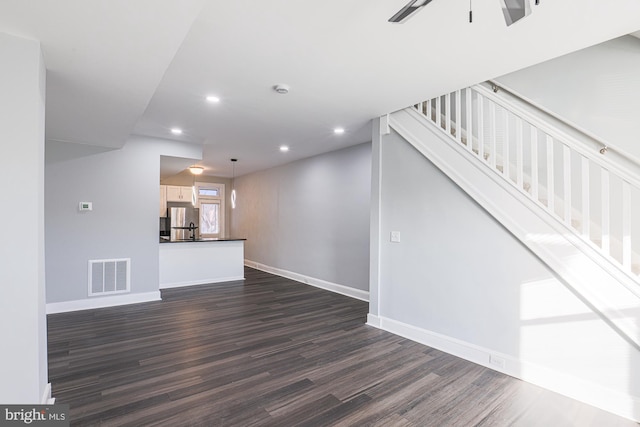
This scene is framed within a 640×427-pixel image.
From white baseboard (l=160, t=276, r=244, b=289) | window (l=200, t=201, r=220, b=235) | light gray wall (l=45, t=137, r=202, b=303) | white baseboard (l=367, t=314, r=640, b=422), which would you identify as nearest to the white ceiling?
light gray wall (l=45, t=137, r=202, b=303)

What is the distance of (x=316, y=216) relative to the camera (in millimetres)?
6254

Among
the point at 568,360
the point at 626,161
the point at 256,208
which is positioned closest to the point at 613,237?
the point at 626,161

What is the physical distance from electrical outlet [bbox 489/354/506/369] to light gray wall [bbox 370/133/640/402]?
2.8 inches

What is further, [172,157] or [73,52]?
[172,157]

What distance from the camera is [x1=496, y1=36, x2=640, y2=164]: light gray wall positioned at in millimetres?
2574

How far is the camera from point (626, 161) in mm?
2576

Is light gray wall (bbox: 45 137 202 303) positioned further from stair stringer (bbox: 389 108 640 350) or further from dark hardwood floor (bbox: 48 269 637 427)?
stair stringer (bbox: 389 108 640 350)

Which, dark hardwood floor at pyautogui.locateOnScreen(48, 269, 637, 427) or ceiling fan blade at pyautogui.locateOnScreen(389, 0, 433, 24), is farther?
dark hardwood floor at pyautogui.locateOnScreen(48, 269, 637, 427)

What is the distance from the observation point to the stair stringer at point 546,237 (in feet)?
7.29

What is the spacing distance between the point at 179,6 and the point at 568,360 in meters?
3.57

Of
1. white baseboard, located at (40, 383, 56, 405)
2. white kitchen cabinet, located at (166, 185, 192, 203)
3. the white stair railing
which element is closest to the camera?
white baseboard, located at (40, 383, 56, 405)

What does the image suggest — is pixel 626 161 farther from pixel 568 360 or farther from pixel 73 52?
pixel 73 52

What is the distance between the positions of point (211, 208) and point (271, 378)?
296 inches

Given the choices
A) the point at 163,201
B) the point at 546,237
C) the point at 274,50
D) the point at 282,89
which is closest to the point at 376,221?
the point at 546,237
